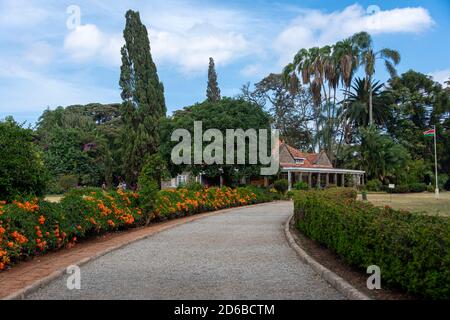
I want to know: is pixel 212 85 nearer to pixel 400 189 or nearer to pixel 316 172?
pixel 316 172

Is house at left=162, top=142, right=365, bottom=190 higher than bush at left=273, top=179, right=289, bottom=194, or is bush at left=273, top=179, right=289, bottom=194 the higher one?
house at left=162, top=142, right=365, bottom=190

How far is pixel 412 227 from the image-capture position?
552 cm

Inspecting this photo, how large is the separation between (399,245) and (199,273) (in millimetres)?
3084

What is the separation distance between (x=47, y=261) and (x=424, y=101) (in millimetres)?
59747

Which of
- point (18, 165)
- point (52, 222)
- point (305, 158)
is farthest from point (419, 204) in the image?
point (305, 158)

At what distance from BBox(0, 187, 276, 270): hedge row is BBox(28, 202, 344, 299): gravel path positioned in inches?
42.2

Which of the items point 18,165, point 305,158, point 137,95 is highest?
point 137,95

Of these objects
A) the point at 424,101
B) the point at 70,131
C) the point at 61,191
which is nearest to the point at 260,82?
the point at 424,101

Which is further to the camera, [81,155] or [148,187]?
[81,155]

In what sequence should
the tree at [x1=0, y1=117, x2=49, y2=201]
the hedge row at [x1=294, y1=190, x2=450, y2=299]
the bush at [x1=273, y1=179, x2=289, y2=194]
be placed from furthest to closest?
1. the bush at [x1=273, y1=179, x2=289, y2=194]
2. the tree at [x1=0, y1=117, x2=49, y2=201]
3. the hedge row at [x1=294, y1=190, x2=450, y2=299]

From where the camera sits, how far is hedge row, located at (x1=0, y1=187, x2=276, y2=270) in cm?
758

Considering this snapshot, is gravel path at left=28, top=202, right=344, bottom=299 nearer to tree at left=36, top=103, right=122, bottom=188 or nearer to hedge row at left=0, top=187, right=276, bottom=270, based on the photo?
hedge row at left=0, top=187, right=276, bottom=270

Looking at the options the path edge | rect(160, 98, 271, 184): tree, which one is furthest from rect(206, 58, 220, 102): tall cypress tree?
the path edge

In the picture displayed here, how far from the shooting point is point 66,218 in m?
9.64
